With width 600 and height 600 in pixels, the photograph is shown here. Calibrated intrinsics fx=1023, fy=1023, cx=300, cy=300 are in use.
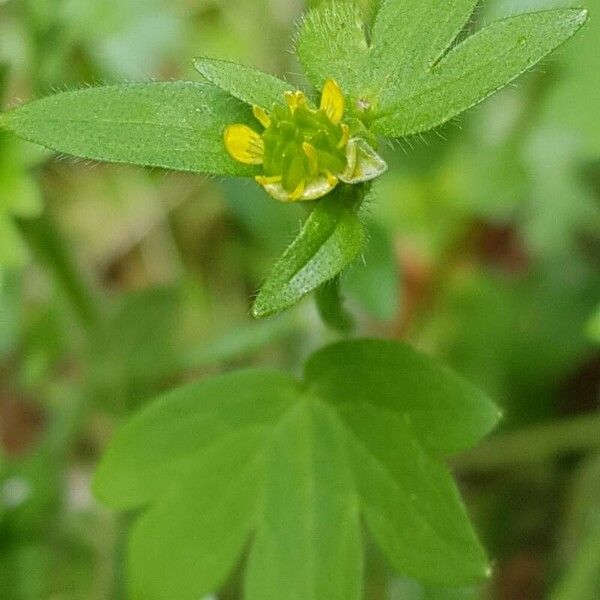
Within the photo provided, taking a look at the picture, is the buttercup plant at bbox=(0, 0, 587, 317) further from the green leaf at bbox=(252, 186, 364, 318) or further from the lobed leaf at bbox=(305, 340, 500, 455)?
the lobed leaf at bbox=(305, 340, 500, 455)

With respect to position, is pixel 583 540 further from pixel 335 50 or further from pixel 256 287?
pixel 335 50

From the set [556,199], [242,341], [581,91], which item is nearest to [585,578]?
[242,341]

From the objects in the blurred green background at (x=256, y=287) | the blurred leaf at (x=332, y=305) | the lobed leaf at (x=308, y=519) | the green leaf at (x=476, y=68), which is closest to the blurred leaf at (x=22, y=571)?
the blurred green background at (x=256, y=287)

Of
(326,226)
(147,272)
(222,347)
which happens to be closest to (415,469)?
(326,226)

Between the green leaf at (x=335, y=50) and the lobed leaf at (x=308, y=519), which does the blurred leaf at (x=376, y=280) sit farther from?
the green leaf at (x=335, y=50)

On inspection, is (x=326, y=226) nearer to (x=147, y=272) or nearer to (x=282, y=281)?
(x=282, y=281)

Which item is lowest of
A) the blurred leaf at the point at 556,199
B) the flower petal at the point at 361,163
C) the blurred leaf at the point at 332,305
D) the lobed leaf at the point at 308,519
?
the blurred leaf at the point at 556,199

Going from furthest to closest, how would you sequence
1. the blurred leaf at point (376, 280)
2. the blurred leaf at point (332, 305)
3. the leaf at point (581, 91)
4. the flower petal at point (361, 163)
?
1. the leaf at point (581, 91)
2. the blurred leaf at point (376, 280)
3. the blurred leaf at point (332, 305)
4. the flower petal at point (361, 163)
